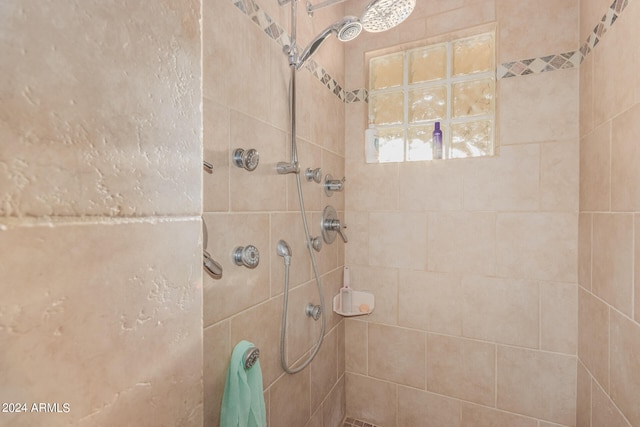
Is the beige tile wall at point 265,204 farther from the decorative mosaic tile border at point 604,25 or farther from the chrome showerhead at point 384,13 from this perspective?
the decorative mosaic tile border at point 604,25

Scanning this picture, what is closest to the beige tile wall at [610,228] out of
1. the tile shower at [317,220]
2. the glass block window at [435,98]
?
the tile shower at [317,220]

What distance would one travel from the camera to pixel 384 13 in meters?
1.04

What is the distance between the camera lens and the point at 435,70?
4.91 feet

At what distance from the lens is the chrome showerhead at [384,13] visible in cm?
100

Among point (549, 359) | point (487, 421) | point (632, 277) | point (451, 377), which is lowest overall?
point (487, 421)

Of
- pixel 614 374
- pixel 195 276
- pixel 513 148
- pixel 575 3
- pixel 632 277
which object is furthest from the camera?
pixel 513 148

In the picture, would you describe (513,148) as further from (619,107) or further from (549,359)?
(549,359)

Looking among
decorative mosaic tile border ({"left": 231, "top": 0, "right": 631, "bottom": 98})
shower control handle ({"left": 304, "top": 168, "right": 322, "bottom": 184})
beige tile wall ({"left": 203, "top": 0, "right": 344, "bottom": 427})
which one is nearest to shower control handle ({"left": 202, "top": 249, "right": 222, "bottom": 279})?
beige tile wall ({"left": 203, "top": 0, "right": 344, "bottom": 427})

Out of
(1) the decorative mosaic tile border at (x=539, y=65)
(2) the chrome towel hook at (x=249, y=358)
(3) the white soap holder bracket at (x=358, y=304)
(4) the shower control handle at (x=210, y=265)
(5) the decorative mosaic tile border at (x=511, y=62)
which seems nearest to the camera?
(4) the shower control handle at (x=210, y=265)

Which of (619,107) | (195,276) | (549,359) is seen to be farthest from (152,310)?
(549,359)

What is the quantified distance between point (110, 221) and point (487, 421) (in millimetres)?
Result: 1734

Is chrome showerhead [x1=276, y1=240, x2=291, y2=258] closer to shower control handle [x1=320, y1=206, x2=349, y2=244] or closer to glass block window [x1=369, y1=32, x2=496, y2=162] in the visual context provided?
shower control handle [x1=320, y1=206, x2=349, y2=244]

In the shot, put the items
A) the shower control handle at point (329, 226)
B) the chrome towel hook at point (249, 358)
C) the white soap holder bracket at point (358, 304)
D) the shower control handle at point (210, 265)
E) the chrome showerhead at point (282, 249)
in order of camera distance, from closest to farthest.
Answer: the shower control handle at point (210, 265) → the chrome towel hook at point (249, 358) → the chrome showerhead at point (282, 249) → the shower control handle at point (329, 226) → the white soap holder bracket at point (358, 304)

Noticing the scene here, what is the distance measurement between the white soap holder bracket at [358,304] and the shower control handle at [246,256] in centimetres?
74
